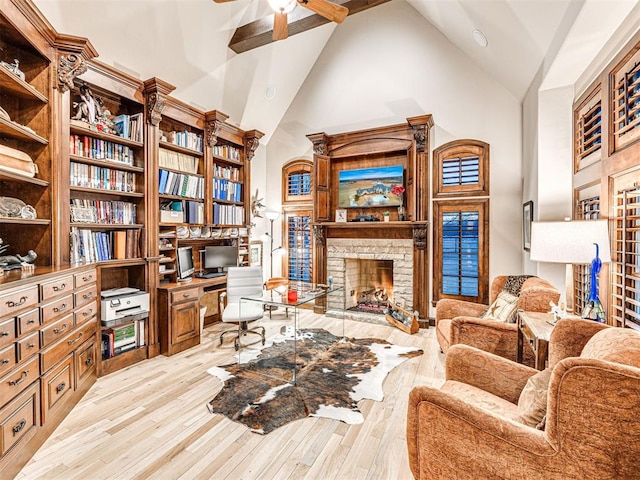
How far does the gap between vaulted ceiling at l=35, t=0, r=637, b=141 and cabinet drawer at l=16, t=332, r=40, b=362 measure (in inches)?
101

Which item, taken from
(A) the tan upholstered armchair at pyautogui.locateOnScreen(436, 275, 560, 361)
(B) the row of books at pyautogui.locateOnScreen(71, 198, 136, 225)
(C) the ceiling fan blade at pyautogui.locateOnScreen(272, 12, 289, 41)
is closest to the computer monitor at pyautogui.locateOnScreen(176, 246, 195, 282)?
(B) the row of books at pyautogui.locateOnScreen(71, 198, 136, 225)

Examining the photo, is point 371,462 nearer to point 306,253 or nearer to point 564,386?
point 564,386

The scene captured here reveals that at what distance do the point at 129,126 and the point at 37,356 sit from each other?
2392mm

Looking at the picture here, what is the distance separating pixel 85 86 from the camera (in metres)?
3.09

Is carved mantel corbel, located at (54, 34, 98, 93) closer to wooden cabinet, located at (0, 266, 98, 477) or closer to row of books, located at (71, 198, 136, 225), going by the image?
row of books, located at (71, 198, 136, 225)

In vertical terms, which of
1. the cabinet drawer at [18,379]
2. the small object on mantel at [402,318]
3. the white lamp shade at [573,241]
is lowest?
the small object on mantel at [402,318]

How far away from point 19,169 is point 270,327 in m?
3.27

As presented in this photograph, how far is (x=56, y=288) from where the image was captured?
2260mm

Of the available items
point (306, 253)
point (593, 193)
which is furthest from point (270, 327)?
point (593, 193)

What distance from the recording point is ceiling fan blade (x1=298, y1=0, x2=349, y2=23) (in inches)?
103

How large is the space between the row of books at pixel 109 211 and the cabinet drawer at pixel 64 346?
1019 mm

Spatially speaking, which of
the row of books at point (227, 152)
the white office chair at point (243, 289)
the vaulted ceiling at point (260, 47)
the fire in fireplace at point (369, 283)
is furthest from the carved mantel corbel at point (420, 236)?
the row of books at point (227, 152)

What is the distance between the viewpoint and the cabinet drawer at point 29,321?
191 centimetres

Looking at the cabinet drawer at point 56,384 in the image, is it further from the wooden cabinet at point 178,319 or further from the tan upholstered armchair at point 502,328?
the tan upholstered armchair at point 502,328
